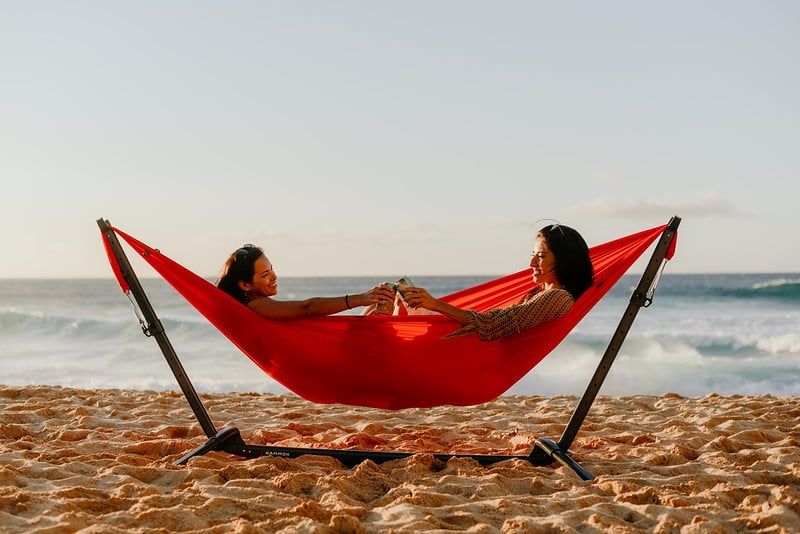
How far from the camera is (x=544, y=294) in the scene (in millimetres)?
3043

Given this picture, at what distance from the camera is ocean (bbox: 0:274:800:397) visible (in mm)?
10453

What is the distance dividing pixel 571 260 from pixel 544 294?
0.20 metres

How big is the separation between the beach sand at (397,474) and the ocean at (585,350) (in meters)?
4.09

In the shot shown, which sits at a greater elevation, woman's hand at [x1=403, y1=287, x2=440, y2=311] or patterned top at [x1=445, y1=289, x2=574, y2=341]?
woman's hand at [x1=403, y1=287, x2=440, y2=311]

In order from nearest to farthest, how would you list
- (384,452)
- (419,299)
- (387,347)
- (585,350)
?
1. (419,299)
2. (387,347)
3. (384,452)
4. (585,350)

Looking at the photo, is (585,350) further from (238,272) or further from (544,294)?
(238,272)

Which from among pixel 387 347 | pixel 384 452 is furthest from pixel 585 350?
pixel 387 347

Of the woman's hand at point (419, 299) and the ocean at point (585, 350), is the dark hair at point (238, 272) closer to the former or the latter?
the woman's hand at point (419, 299)

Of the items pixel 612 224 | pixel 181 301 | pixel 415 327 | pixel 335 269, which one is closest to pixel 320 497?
pixel 415 327

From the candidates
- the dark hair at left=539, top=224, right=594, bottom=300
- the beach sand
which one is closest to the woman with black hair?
the beach sand

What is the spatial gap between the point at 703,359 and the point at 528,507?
37.3 feet

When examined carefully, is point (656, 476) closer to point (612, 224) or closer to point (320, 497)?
point (320, 497)

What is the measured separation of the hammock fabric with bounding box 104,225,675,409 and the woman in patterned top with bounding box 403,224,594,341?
40 millimetres

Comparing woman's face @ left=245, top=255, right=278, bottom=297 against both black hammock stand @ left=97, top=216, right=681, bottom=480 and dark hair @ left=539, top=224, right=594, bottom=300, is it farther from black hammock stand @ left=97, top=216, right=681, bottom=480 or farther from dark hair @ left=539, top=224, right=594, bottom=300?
dark hair @ left=539, top=224, right=594, bottom=300
